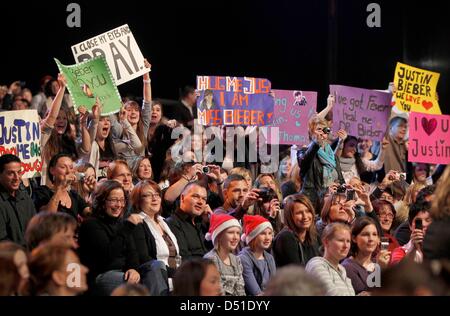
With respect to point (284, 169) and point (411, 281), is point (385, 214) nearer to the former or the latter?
point (284, 169)

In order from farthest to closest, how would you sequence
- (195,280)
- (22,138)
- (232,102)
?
1. (232,102)
2. (22,138)
3. (195,280)

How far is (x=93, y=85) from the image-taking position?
9.38 metres

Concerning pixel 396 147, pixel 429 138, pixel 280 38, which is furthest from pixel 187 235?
pixel 280 38

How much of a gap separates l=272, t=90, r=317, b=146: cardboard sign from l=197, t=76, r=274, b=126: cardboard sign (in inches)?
11.4

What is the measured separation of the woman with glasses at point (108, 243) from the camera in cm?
694

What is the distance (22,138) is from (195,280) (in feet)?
10.1

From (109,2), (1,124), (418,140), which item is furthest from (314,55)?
(1,124)

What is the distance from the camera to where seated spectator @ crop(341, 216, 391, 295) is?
743 centimetres

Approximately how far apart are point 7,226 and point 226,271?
1354mm

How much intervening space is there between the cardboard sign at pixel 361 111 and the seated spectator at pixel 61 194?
2945mm

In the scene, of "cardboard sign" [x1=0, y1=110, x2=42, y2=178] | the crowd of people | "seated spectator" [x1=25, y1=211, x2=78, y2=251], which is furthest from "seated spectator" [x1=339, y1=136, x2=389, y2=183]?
"seated spectator" [x1=25, y1=211, x2=78, y2=251]

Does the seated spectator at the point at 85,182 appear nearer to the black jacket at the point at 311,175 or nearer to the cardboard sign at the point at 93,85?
the cardboard sign at the point at 93,85

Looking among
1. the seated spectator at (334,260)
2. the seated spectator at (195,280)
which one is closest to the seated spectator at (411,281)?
the seated spectator at (195,280)

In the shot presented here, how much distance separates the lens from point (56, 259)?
15.4 ft
